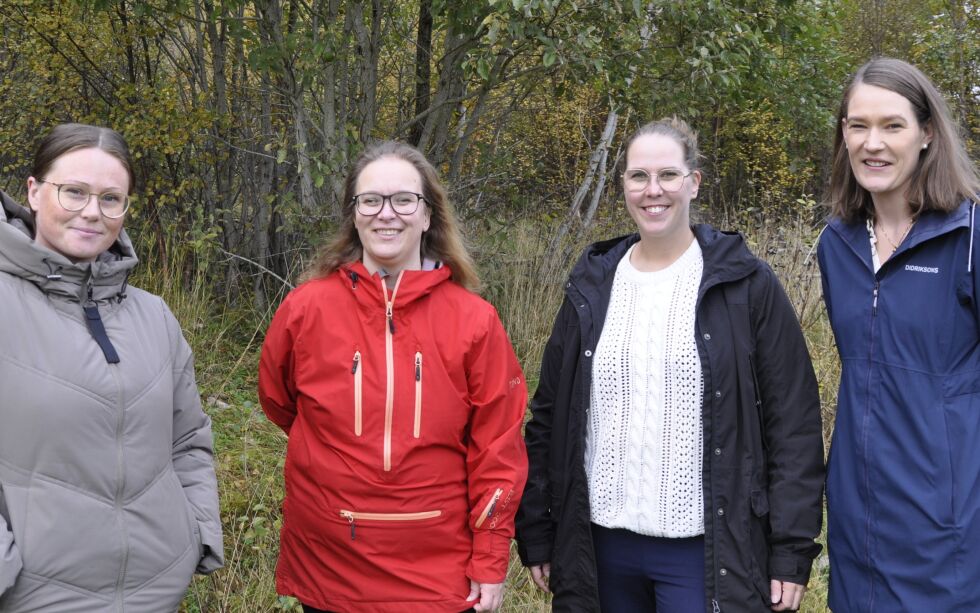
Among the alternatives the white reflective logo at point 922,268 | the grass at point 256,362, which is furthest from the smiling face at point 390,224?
the grass at point 256,362

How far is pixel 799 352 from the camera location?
8.62ft

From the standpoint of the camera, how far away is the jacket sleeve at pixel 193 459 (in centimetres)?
250

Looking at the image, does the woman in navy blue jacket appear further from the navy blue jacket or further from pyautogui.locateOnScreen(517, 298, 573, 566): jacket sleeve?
pyautogui.locateOnScreen(517, 298, 573, 566): jacket sleeve

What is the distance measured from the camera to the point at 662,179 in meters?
2.69

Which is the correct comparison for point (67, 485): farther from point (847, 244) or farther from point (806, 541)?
point (847, 244)

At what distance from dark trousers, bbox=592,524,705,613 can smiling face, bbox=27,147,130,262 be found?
163 centimetres

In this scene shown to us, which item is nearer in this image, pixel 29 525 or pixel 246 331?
pixel 29 525

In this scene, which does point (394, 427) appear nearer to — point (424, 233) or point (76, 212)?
point (424, 233)

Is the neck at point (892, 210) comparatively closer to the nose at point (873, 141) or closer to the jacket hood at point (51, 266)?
the nose at point (873, 141)

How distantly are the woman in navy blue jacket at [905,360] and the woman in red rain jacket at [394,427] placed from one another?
0.98 metres

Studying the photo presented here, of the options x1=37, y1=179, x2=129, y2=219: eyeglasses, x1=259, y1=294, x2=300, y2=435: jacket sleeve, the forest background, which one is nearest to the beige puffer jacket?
x1=37, y1=179, x2=129, y2=219: eyeglasses

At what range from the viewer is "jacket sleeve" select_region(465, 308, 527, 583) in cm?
262

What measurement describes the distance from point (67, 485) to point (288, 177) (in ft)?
17.9

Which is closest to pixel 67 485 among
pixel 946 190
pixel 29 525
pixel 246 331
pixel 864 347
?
pixel 29 525
